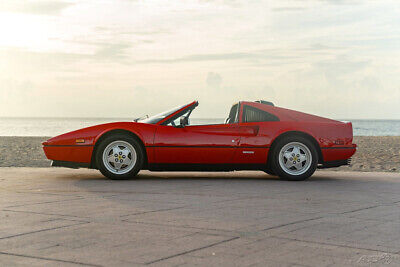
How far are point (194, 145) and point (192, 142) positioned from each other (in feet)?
0.19

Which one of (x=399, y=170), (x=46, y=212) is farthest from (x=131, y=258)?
(x=399, y=170)

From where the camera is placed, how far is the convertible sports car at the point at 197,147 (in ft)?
30.1

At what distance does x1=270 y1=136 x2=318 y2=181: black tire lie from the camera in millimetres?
9266

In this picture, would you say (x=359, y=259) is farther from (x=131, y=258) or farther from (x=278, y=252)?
(x=131, y=258)

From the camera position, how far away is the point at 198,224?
5.06m

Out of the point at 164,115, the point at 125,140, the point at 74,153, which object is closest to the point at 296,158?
the point at 164,115

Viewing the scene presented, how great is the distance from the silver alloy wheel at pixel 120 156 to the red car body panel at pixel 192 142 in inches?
9.0

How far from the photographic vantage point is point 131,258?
381 centimetres

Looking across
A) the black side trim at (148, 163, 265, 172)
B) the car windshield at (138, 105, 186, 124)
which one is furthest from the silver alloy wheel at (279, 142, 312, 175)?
the car windshield at (138, 105, 186, 124)

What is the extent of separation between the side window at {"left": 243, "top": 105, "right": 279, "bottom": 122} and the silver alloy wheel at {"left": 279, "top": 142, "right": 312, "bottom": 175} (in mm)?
585

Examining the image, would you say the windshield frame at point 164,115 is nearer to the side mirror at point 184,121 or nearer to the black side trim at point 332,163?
the side mirror at point 184,121

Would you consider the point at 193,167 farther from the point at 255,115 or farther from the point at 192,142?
the point at 255,115

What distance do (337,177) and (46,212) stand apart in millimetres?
6110

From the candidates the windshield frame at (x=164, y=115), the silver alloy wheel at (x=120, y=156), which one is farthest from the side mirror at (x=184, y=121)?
the silver alloy wheel at (x=120, y=156)
